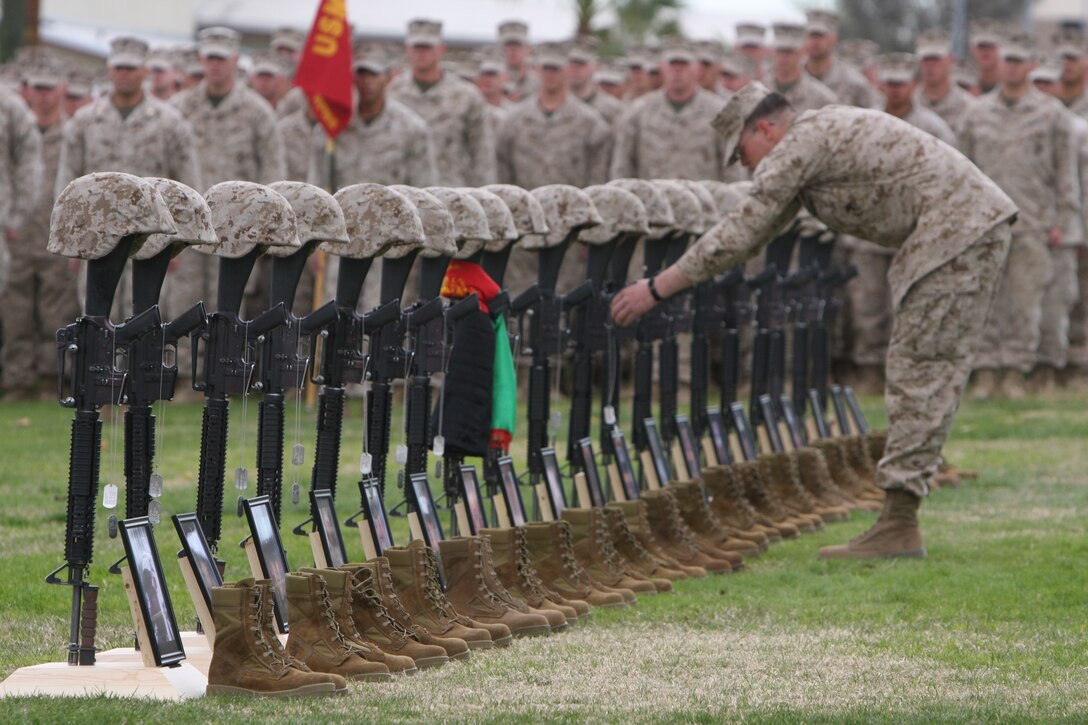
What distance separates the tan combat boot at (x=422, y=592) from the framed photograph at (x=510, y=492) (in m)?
1.41

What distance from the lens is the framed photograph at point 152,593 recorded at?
20.6 ft

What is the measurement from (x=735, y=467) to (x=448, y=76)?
770cm

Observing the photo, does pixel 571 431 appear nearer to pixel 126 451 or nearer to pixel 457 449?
pixel 457 449

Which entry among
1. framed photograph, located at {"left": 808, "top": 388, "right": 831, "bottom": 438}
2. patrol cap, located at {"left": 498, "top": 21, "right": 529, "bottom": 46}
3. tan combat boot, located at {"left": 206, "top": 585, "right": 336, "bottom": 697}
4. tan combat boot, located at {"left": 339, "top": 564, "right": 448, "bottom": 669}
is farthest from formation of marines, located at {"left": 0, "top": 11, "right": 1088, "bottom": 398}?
tan combat boot, located at {"left": 206, "top": 585, "right": 336, "bottom": 697}

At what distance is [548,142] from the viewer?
1766 cm

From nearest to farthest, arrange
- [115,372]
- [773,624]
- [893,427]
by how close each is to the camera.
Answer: [115,372], [773,624], [893,427]

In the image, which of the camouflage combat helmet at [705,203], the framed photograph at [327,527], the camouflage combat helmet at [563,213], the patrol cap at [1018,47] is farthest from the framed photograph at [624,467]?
the patrol cap at [1018,47]

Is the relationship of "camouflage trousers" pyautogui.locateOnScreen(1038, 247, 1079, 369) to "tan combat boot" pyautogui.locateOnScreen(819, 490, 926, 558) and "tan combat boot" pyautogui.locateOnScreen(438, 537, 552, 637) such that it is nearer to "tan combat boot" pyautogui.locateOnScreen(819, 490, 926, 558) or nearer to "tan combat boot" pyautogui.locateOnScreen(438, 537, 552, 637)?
"tan combat boot" pyautogui.locateOnScreen(819, 490, 926, 558)

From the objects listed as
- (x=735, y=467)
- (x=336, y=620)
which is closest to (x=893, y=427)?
(x=735, y=467)

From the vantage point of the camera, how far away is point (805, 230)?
516 inches

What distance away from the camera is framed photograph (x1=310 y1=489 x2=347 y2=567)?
7.27 meters

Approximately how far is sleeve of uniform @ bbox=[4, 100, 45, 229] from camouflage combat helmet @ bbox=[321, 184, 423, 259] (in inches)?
367

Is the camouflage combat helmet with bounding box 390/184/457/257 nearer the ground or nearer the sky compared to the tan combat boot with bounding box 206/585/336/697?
nearer the sky

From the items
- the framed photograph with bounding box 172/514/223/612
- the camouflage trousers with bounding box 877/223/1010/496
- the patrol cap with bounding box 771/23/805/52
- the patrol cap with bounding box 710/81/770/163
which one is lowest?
the framed photograph with bounding box 172/514/223/612
